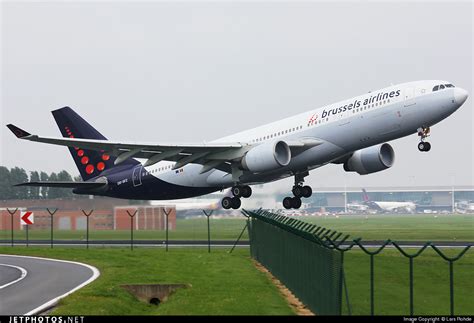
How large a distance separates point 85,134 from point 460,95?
79.9 ft

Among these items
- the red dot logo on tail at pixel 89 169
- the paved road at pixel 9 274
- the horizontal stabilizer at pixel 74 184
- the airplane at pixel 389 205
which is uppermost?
the red dot logo on tail at pixel 89 169

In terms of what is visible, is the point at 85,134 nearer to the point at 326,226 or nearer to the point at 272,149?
the point at 326,226

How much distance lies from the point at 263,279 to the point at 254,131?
18.1 meters

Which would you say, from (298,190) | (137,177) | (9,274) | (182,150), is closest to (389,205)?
(298,190)

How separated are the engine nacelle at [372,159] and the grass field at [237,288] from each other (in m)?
12.0

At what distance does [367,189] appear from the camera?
56.7 meters

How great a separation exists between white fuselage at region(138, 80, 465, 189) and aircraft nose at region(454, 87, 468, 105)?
0.11 meters

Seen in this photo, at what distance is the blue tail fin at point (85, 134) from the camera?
49500 mm

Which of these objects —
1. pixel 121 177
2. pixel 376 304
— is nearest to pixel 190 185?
pixel 121 177

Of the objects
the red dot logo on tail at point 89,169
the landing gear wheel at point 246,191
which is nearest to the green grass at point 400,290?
the landing gear wheel at point 246,191

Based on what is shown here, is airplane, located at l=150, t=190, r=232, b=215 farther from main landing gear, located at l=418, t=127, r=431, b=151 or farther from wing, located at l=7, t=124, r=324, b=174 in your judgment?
main landing gear, located at l=418, t=127, r=431, b=151

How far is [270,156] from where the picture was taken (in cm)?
3722

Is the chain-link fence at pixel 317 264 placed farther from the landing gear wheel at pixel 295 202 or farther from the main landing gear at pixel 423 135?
the landing gear wheel at pixel 295 202

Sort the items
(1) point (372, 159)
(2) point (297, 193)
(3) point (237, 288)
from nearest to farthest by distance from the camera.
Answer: (3) point (237, 288) < (1) point (372, 159) < (2) point (297, 193)
